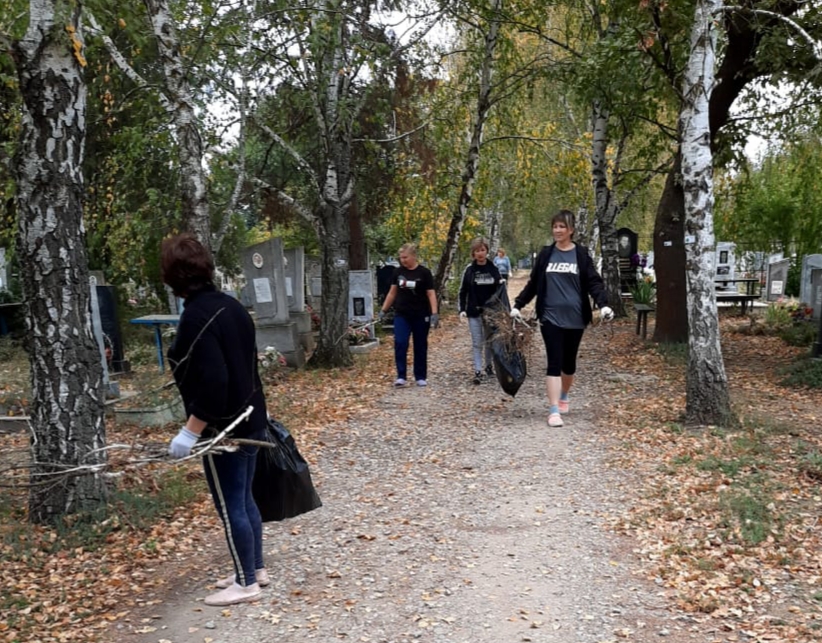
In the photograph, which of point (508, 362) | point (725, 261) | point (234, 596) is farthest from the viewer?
point (725, 261)

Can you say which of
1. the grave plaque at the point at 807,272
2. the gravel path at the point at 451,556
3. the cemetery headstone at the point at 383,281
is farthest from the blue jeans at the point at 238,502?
the cemetery headstone at the point at 383,281

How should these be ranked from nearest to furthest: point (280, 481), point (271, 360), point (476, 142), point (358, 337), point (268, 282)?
point (280, 481), point (271, 360), point (268, 282), point (358, 337), point (476, 142)

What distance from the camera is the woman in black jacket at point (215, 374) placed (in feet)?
12.2

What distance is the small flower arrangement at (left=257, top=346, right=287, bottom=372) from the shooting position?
37.4 feet

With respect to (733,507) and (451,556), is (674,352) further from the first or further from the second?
(451,556)

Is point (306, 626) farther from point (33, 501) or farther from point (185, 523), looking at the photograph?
point (33, 501)

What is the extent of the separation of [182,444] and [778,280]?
21051 mm

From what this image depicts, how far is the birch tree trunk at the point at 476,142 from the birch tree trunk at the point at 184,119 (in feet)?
25.5

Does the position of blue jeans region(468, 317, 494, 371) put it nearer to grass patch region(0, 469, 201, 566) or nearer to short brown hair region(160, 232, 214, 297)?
→ grass patch region(0, 469, 201, 566)

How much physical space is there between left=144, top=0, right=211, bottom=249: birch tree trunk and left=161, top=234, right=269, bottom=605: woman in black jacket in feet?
14.0

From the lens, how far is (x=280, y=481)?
4363 mm

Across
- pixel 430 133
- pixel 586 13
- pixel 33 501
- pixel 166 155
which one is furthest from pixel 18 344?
pixel 586 13

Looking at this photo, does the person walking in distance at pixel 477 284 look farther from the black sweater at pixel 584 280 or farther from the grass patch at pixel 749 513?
the grass patch at pixel 749 513

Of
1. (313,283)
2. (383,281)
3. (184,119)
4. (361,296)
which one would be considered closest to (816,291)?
(361,296)
